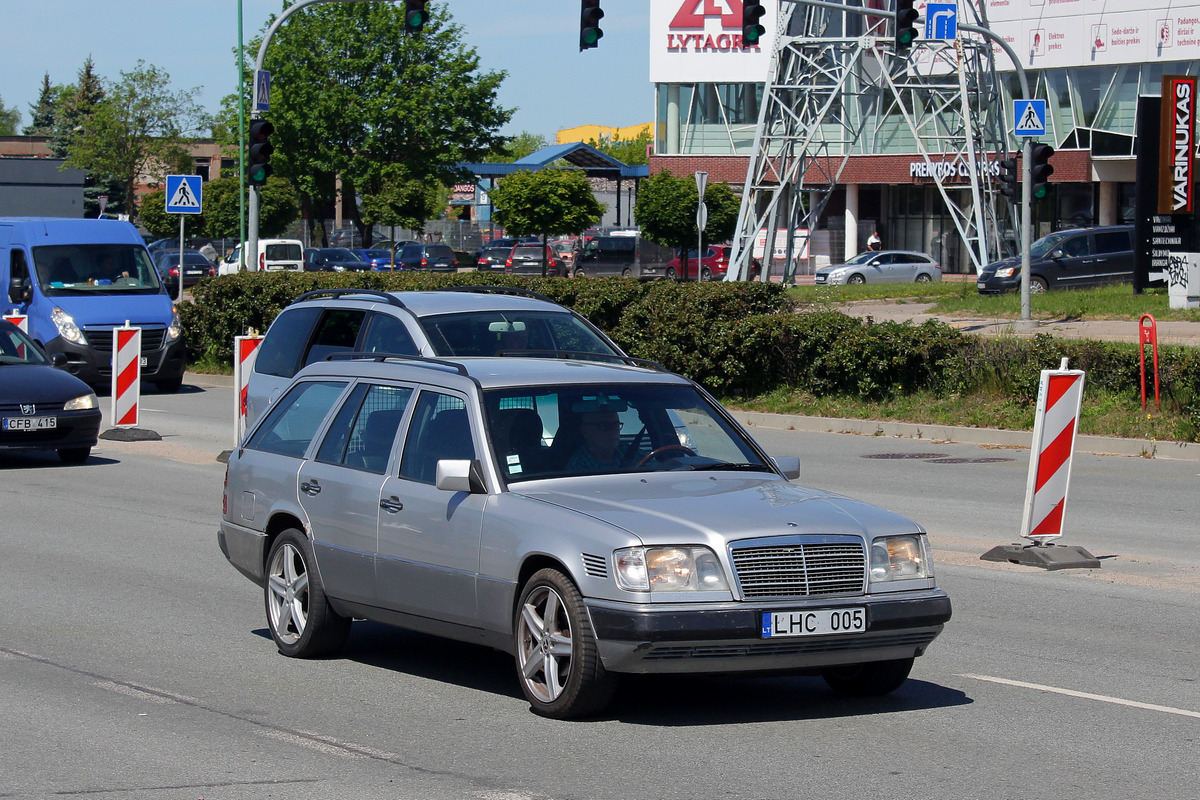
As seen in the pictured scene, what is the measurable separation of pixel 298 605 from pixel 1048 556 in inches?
211

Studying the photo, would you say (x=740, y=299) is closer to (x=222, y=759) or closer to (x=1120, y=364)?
(x=1120, y=364)

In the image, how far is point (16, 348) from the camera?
55.8 ft

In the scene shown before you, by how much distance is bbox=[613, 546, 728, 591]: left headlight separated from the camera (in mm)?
5992

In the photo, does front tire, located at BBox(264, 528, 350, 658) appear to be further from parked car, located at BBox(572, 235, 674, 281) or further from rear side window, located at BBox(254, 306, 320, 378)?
parked car, located at BBox(572, 235, 674, 281)

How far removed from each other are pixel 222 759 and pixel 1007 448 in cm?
1391

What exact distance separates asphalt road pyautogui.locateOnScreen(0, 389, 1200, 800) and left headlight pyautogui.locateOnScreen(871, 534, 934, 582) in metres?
0.65

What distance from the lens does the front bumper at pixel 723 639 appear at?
5938 mm

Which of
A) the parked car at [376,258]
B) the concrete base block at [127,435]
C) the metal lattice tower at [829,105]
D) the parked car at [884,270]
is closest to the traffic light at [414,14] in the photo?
the concrete base block at [127,435]

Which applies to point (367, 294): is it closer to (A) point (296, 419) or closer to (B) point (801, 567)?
(A) point (296, 419)

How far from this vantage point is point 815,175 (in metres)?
65.2

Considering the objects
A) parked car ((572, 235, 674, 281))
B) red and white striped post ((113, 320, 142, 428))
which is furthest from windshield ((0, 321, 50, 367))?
parked car ((572, 235, 674, 281))

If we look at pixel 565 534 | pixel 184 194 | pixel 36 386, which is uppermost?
pixel 184 194

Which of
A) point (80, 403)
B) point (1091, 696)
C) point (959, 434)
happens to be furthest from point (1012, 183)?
point (1091, 696)

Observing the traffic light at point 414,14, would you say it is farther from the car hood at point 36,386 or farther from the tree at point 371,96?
the tree at point 371,96
